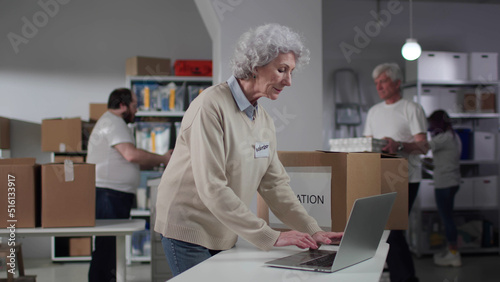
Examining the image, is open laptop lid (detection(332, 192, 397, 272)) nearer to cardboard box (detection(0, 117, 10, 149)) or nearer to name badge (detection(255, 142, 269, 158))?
name badge (detection(255, 142, 269, 158))

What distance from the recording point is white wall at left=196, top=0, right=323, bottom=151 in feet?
8.93

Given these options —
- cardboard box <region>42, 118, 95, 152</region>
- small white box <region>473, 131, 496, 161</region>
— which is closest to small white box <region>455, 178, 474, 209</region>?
small white box <region>473, 131, 496, 161</region>

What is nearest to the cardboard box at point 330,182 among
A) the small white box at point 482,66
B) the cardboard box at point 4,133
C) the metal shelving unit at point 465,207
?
A: the metal shelving unit at point 465,207

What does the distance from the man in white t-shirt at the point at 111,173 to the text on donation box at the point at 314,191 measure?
5.13 feet

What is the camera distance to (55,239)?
5375mm

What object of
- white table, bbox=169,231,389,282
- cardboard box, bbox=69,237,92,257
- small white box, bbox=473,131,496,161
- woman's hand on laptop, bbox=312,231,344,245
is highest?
small white box, bbox=473,131,496,161

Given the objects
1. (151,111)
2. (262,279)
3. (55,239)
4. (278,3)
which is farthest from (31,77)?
(262,279)

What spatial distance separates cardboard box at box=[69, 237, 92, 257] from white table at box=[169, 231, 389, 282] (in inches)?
157

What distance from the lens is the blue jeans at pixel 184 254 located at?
171 centimetres

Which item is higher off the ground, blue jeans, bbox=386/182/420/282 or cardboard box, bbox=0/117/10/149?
cardboard box, bbox=0/117/10/149

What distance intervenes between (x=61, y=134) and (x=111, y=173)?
2.09 metres

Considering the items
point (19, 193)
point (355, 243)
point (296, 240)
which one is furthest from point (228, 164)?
point (19, 193)

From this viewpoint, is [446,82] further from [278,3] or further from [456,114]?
[278,3]

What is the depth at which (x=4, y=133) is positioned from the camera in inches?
214
